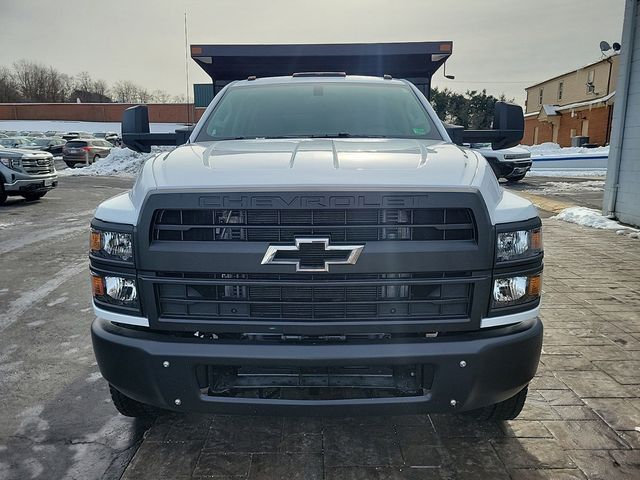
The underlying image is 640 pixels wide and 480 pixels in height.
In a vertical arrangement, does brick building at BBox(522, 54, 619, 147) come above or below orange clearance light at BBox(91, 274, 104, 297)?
above

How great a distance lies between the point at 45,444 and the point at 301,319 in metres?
1.66

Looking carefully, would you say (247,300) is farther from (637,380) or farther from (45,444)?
(637,380)

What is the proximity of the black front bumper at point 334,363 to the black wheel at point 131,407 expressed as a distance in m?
0.49

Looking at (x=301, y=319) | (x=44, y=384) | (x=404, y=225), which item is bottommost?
(x=44, y=384)

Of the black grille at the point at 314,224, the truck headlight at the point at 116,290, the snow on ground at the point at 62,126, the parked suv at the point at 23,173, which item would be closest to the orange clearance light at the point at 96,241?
the truck headlight at the point at 116,290

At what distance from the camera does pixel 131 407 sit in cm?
277

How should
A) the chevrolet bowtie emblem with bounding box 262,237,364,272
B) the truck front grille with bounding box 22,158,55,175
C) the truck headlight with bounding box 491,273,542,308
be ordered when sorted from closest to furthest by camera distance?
the chevrolet bowtie emblem with bounding box 262,237,364,272, the truck headlight with bounding box 491,273,542,308, the truck front grille with bounding box 22,158,55,175

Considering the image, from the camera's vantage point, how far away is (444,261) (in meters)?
2.15

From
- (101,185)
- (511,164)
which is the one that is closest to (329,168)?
(511,164)

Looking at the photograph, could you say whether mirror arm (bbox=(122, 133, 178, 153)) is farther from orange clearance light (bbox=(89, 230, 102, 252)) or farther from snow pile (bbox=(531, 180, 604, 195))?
snow pile (bbox=(531, 180, 604, 195))

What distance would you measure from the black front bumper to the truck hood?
673 mm

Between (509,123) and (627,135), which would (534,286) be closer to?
(509,123)

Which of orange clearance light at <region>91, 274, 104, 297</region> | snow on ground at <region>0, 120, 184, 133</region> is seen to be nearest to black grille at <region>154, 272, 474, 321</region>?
orange clearance light at <region>91, 274, 104, 297</region>

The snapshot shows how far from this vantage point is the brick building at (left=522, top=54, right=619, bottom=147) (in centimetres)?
3419
